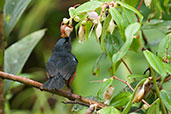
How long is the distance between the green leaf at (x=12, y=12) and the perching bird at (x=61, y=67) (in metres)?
0.40

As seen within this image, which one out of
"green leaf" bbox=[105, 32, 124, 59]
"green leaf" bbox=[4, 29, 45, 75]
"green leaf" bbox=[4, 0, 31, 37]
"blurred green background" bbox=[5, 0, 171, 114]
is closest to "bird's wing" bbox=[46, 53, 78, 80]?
"green leaf" bbox=[4, 29, 45, 75]

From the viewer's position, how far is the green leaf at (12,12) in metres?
2.14

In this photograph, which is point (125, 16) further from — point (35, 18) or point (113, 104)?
point (35, 18)

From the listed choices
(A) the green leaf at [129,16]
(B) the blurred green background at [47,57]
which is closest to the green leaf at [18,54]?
(B) the blurred green background at [47,57]

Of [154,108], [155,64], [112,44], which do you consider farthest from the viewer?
[112,44]

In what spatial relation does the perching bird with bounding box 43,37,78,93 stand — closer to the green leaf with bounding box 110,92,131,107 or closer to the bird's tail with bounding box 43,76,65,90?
the bird's tail with bounding box 43,76,65,90

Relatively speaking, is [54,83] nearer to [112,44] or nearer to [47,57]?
[112,44]

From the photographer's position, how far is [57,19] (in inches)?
230

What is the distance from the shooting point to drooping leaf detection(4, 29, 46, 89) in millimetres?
2277

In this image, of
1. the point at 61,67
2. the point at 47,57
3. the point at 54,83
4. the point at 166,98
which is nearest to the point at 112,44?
the point at 166,98

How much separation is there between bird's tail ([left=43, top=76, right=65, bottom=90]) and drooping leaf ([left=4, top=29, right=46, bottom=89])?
0.37 m

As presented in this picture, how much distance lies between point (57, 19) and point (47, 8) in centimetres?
51

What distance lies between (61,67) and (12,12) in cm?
55

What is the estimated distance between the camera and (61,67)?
7.19 ft
